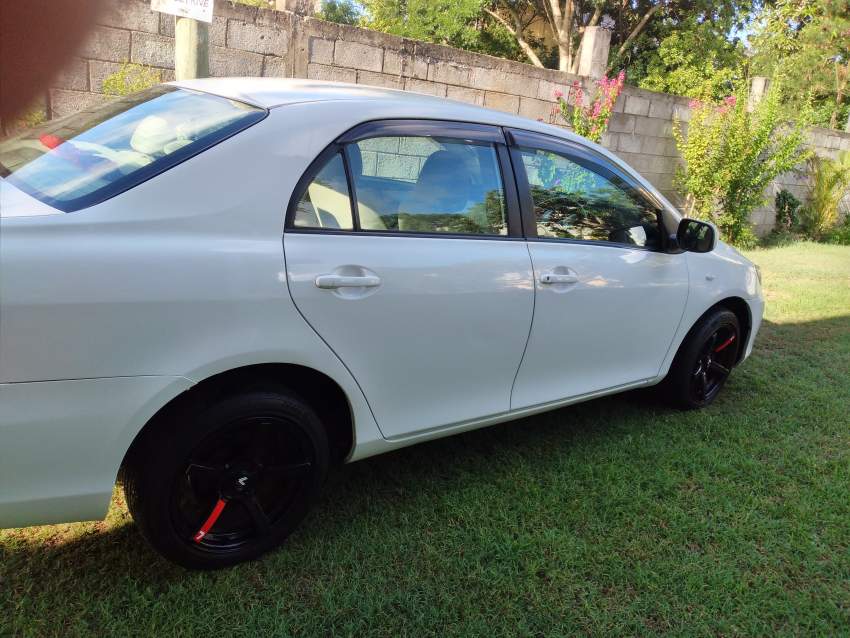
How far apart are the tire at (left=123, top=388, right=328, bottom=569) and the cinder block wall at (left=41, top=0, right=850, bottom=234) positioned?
2990 millimetres

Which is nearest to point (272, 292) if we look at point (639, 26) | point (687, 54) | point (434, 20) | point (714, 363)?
point (714, 363)

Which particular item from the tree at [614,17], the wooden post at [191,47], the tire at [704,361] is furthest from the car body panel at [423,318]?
the tree at [614,17]

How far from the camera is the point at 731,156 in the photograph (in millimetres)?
9695

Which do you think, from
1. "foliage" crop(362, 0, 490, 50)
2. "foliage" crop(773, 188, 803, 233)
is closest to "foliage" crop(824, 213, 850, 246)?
"foliage" crop(773, 188, 803, 233)

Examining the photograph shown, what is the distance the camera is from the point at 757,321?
4.10m

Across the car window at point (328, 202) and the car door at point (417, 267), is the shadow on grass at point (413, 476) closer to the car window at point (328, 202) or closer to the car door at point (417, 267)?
the car door at point (417, 267)

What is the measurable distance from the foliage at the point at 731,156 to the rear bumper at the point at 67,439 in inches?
376

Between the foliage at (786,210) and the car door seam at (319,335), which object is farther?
the foliage at (786,210)

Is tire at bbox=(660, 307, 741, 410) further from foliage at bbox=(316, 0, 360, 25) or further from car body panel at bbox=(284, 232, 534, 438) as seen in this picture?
foliage at bbox=(316, 0, 360, 25)

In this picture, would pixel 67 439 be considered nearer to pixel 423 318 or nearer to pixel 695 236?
pixel 423 318

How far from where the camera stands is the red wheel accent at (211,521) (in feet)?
7.15

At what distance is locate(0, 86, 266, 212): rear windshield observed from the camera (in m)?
1.96

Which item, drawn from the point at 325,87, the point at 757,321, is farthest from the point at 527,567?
the point at 757,321

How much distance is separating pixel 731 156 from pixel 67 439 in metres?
9.98
